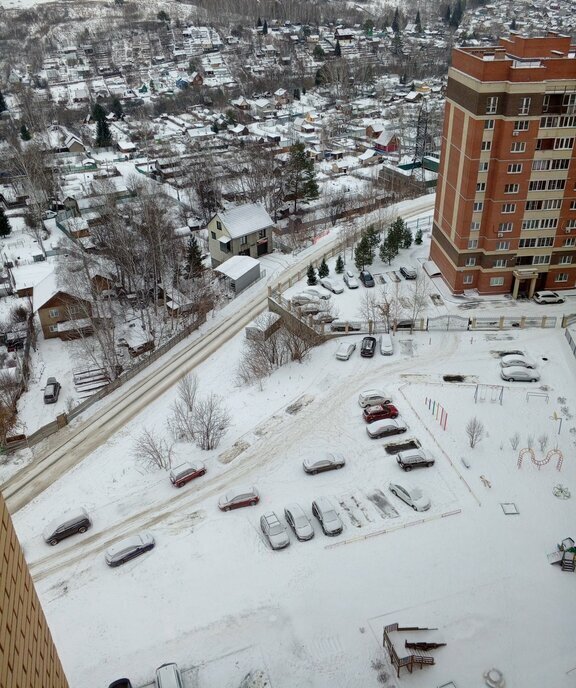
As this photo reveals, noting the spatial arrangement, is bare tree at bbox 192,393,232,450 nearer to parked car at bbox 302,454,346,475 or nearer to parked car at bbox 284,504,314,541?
parked car at bbox 302,454,346,475

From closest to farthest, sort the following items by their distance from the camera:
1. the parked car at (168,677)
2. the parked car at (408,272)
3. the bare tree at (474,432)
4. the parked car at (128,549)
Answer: the parked car at (168,677)
the parked car at (128,549)
the bare tree at (474,432)
the parked car at (408,272)

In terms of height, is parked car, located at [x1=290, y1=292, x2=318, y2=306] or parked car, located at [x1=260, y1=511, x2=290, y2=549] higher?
parked car, located at [x1=290, y1=292, x2=318, y2=306]

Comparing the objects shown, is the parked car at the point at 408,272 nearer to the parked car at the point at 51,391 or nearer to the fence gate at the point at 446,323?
the fence gate at the point at 446,323

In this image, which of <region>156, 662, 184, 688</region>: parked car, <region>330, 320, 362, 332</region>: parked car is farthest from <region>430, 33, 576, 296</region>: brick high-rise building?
<region>156, 662, 184, 688</region>: parked car

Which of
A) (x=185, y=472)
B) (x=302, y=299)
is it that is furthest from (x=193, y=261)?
(x=185, y=472)

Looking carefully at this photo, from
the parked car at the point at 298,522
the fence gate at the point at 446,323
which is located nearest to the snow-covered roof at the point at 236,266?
the fence gate at the point at 446,323

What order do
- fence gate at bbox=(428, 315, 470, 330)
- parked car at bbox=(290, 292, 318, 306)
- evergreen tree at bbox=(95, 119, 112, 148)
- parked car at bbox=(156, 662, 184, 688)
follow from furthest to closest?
evergreen tree at bbox=(95, 119, 112, 148), parked car at bbox=(290, 292, 318, 306), fence gate at bbox=(428, 315, 470, 330), parked car at bbox=(156, 662, 184, 688)

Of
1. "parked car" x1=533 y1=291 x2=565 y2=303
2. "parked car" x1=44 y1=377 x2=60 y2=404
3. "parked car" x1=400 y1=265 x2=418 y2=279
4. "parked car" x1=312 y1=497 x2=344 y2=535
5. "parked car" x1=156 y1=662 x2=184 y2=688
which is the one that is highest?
"parked car" x1=533 y1=291 x2=565 y2=303
